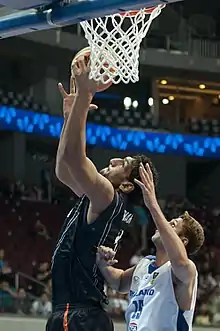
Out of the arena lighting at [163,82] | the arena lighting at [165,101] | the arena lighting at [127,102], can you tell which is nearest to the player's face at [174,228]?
the arena lighting at [127,102]

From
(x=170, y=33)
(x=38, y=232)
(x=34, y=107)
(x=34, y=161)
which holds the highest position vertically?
(x=170, y=33)

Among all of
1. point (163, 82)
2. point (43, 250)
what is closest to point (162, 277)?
point (43, 250)

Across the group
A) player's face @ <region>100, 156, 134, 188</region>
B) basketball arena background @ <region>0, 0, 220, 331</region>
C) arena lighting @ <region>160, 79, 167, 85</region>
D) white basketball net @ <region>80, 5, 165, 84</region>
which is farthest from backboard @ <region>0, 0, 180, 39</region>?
arena lighting @ <region>160, 79, 167, 85</region>

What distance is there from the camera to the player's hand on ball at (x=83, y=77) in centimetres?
276

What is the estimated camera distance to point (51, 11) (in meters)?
3.08

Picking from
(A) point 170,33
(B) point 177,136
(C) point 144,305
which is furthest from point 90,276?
(A) point 170,33

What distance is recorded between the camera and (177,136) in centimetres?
1441

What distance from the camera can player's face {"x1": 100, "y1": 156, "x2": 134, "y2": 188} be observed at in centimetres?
298

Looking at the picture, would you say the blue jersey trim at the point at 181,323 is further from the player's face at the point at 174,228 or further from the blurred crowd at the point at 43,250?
the blurred crowd at the point at 43,250

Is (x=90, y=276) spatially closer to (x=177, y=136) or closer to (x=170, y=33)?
(x=177, y=136)

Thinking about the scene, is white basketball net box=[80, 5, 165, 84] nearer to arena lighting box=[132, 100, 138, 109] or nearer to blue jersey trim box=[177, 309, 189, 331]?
blue jersey trim box=[177, 309, 189, 331]

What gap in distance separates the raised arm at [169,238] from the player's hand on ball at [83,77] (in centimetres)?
40

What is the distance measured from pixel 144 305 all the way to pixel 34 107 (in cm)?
1031

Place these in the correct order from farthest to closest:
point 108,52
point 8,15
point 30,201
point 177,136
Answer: point 177,136, point 30,201, point 8,15, point 108,52
